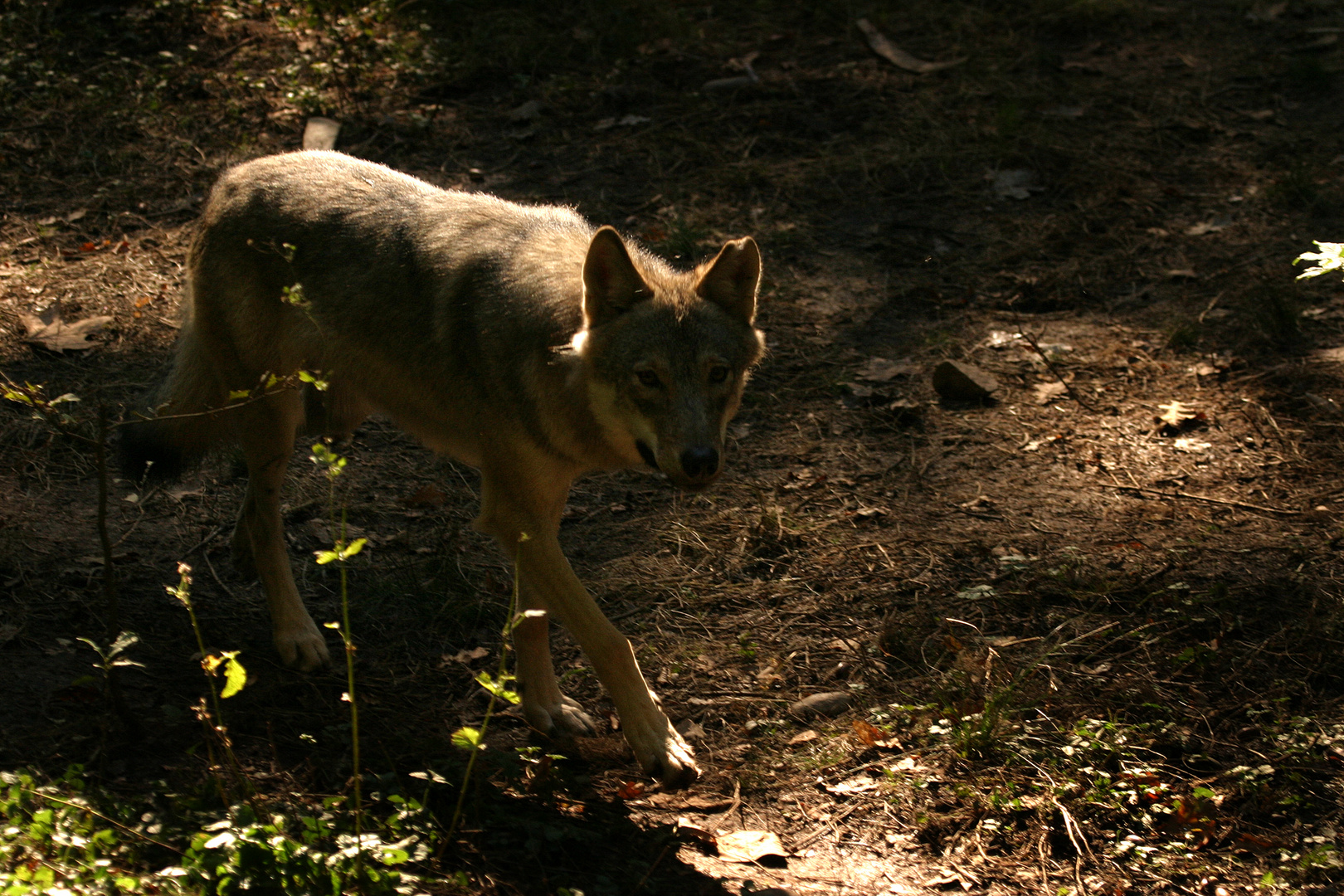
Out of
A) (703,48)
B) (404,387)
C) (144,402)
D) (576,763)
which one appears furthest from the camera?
(703,48)

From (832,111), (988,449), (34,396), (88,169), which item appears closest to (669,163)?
(832,111)

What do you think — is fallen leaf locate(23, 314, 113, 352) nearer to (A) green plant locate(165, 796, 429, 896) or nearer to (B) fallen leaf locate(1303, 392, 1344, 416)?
(A) green plant locate(165, 796, 429, 896)

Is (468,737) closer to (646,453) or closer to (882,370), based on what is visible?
(646,453)

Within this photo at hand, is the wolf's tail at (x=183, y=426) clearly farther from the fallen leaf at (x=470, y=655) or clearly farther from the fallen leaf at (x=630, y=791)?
the fallen leaf at (x=630, y=791)

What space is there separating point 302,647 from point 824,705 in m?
2.17

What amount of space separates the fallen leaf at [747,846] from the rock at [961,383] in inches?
131

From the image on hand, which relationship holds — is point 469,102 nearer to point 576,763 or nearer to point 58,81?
point 58,81

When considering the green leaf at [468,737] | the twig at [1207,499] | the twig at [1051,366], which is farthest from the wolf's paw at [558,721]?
the twig at [1051,366]

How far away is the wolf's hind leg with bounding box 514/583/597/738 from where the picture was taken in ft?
13.7

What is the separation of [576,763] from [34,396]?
7.24ft

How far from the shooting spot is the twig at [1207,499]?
489cm

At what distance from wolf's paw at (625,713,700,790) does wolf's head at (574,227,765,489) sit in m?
0.89

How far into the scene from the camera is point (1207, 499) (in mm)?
5102

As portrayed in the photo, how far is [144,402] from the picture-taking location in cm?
514
